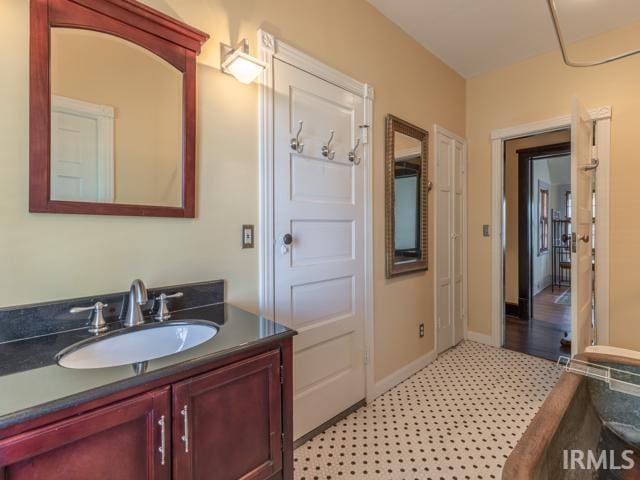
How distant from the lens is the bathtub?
814mm

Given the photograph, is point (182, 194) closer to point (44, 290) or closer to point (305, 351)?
point (44, 290)

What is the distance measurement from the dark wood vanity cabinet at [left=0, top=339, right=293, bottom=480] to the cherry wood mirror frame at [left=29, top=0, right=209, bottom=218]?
716 mm

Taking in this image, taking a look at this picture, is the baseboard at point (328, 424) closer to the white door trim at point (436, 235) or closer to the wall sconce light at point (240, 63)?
the white door trim at point (436, 235)

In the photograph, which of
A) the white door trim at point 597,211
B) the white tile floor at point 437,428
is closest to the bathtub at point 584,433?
the white tile floor at point 437,428

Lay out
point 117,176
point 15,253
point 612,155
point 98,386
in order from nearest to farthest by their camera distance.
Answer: point 98,386
point 15,253
point 117,176
point 612,155

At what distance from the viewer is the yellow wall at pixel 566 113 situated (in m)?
2.49

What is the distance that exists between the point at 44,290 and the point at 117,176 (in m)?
0.46

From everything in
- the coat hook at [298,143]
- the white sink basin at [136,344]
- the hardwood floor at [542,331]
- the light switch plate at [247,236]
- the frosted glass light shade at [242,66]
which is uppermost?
the frosted glass light shade at [242,66]

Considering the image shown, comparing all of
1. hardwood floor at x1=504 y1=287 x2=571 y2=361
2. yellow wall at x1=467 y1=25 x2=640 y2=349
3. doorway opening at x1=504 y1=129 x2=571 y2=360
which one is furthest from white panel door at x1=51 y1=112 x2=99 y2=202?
hardwood floor at x1=504 y1=287 x2=571 y2=361

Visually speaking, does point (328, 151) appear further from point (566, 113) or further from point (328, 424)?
point (566, 113)

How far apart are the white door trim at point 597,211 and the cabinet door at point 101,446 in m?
3.19

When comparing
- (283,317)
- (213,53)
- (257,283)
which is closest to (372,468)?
Result: (283,317)

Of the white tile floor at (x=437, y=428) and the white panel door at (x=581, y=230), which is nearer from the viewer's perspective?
the white tile floor at (x=437, y=428)

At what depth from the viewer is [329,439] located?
1.86 meters
